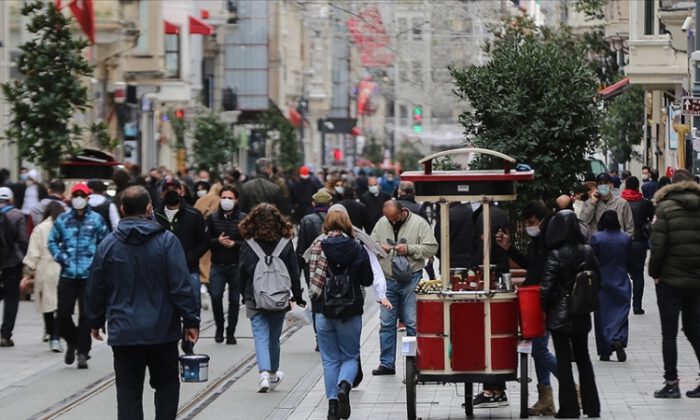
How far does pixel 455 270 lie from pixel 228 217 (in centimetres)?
637

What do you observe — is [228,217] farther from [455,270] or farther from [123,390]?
[123,390]

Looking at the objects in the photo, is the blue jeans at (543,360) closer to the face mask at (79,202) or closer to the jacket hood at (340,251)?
the jacket hood at (340,251)

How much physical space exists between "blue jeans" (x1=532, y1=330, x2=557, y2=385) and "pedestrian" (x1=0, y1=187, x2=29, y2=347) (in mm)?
7770

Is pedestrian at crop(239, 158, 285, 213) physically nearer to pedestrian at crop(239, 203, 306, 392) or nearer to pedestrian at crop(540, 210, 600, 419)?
pedestrian at crop(239, 203, 306, 392)

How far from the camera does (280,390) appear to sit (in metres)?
15.8

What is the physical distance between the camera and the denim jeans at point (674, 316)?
14.1 m

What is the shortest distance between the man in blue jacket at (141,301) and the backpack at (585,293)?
123 inches

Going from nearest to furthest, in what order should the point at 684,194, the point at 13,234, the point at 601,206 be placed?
the point at 684,194 < the point at 13,234 < the point at 601,206

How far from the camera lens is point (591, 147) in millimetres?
20578

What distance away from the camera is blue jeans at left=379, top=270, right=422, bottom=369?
1658 cm

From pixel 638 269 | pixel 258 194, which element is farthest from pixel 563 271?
pixel 258 194

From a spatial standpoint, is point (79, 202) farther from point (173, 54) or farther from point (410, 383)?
point (173, 54)

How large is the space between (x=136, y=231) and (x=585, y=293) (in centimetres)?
361

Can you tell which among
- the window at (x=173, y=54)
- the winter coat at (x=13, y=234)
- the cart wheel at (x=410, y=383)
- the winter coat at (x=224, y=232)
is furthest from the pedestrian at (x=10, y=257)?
the window at (x=173, y=54)
